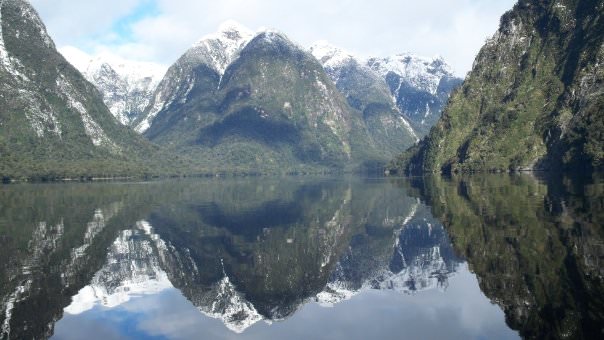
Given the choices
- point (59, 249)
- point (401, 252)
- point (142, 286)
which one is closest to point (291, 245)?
point (401, 252)

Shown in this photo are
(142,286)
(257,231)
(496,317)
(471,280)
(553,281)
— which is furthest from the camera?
(257,231)

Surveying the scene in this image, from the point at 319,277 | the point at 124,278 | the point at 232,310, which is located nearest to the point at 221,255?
the point at 124,278

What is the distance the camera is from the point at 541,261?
121 feet

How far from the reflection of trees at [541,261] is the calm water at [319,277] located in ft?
0.39

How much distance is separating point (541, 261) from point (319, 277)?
15.6 metres

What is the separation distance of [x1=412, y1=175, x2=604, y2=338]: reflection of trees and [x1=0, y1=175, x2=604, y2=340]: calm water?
12 cm

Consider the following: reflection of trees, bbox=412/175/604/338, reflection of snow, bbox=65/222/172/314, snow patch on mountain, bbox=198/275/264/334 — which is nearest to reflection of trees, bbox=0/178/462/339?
snow patch on mountain, bbox=198/275/264/334

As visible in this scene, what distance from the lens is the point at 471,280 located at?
37.6 metres

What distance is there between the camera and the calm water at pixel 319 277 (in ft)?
96.2

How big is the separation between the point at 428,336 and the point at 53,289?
25.7m

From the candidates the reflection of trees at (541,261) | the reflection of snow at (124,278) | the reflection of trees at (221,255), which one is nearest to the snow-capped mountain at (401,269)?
the reflection of trees at (221,255)

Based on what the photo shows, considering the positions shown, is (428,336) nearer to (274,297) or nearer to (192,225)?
(274,297)

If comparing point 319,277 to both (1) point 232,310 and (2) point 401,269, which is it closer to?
(2) point 401,269

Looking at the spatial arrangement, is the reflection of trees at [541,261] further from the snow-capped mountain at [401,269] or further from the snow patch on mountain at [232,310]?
the snow patch on mountain at [232,310]
